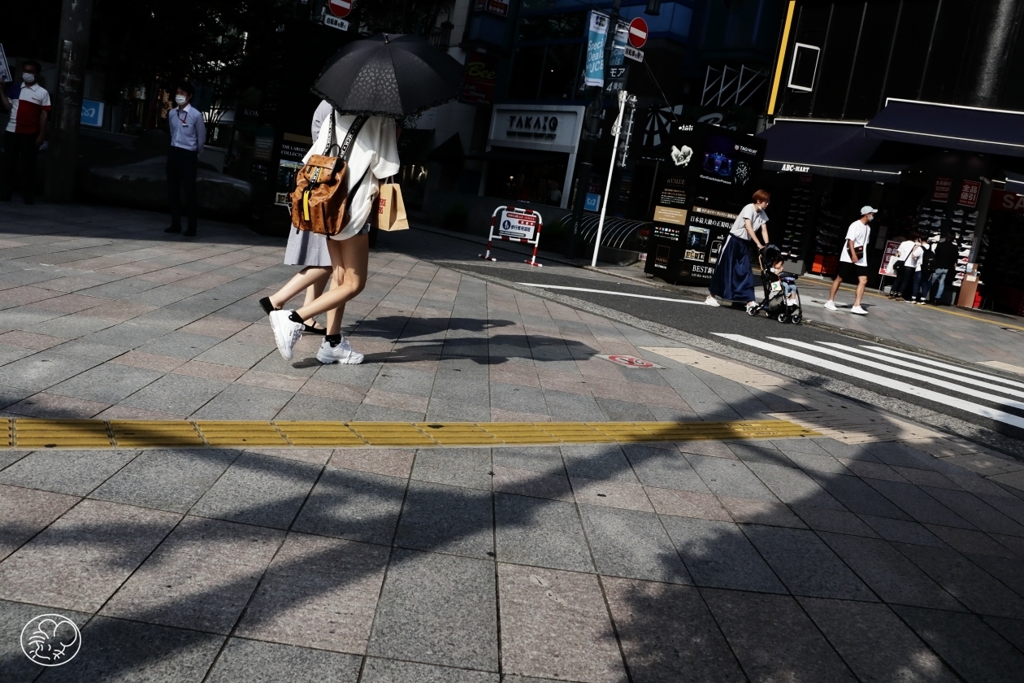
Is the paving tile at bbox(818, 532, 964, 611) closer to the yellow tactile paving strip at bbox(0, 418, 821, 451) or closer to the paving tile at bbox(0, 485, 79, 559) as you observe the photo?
the yellow tactile paving strip at bbox(0, 418, 821, 451)

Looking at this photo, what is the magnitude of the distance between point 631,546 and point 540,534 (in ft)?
1.14

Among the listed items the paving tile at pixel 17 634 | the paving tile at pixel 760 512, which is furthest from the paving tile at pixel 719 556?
the paving tile at pixel 17 634

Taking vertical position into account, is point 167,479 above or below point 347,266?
below

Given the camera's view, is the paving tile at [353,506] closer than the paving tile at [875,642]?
No

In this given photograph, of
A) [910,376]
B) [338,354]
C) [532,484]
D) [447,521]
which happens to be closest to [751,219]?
[910,376]

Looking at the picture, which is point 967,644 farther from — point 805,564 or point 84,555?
point 84,555

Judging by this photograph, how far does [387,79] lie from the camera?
17.7 ft

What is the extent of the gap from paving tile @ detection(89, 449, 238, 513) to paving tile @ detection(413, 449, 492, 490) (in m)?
0.81

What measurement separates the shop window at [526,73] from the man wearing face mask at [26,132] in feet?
80.6

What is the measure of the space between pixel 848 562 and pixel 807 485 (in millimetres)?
1082

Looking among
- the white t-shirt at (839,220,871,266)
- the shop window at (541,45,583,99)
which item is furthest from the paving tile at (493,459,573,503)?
the shop window at (541,45,583,99)

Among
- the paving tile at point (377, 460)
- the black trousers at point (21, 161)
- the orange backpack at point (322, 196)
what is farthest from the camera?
the black trousers at point (21, 161)

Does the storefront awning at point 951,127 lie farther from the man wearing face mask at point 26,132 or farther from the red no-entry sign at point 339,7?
the man wearing face mask at point 26,132

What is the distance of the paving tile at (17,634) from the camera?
7.11 feet
